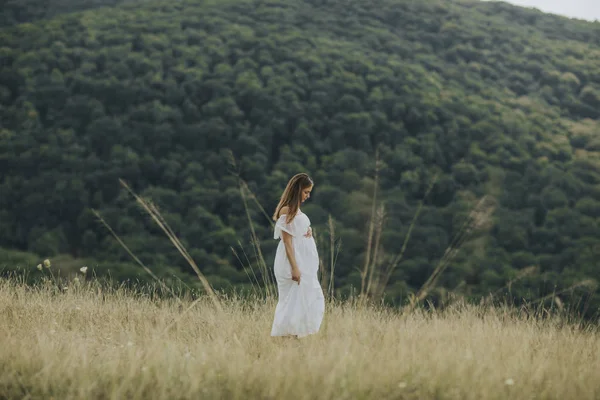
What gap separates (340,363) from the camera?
3281 millimetres

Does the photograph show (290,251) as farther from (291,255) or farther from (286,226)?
(286,226)

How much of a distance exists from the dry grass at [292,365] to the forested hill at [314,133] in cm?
2256

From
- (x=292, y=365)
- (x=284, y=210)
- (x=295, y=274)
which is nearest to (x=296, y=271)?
(x=295, y=274)

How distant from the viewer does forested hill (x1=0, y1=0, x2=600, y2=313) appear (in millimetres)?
34906

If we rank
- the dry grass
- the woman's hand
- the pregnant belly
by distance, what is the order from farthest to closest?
the pregnant belly < the woman's hand < the dry grass

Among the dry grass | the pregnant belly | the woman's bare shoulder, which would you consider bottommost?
the dry grass

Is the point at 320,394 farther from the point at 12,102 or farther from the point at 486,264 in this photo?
the point at 12,102

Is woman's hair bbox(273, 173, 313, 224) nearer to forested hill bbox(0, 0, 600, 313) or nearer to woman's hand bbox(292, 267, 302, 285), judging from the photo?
woman's hand bbox(292, 267, 302, 285)

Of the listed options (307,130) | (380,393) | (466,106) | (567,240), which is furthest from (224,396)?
(466,106)

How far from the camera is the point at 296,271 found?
4.17 m

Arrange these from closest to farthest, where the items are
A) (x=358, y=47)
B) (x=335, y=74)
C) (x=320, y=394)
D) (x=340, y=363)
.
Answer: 1. (x=320, y=394)
2. (x=340, y=363)
3. (x=335, y=74)
4. (x=358, y=47)

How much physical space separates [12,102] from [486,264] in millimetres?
35142

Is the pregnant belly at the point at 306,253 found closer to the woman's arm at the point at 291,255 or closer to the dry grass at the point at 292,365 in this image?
the woman's arm at the point at 291,255

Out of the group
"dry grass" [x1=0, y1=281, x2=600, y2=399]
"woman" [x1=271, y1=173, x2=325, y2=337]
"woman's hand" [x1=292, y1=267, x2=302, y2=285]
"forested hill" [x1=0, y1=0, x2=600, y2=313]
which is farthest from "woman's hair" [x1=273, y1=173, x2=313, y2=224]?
"forested hill" [x1=0, y1=0, x2=600, y2=313]
